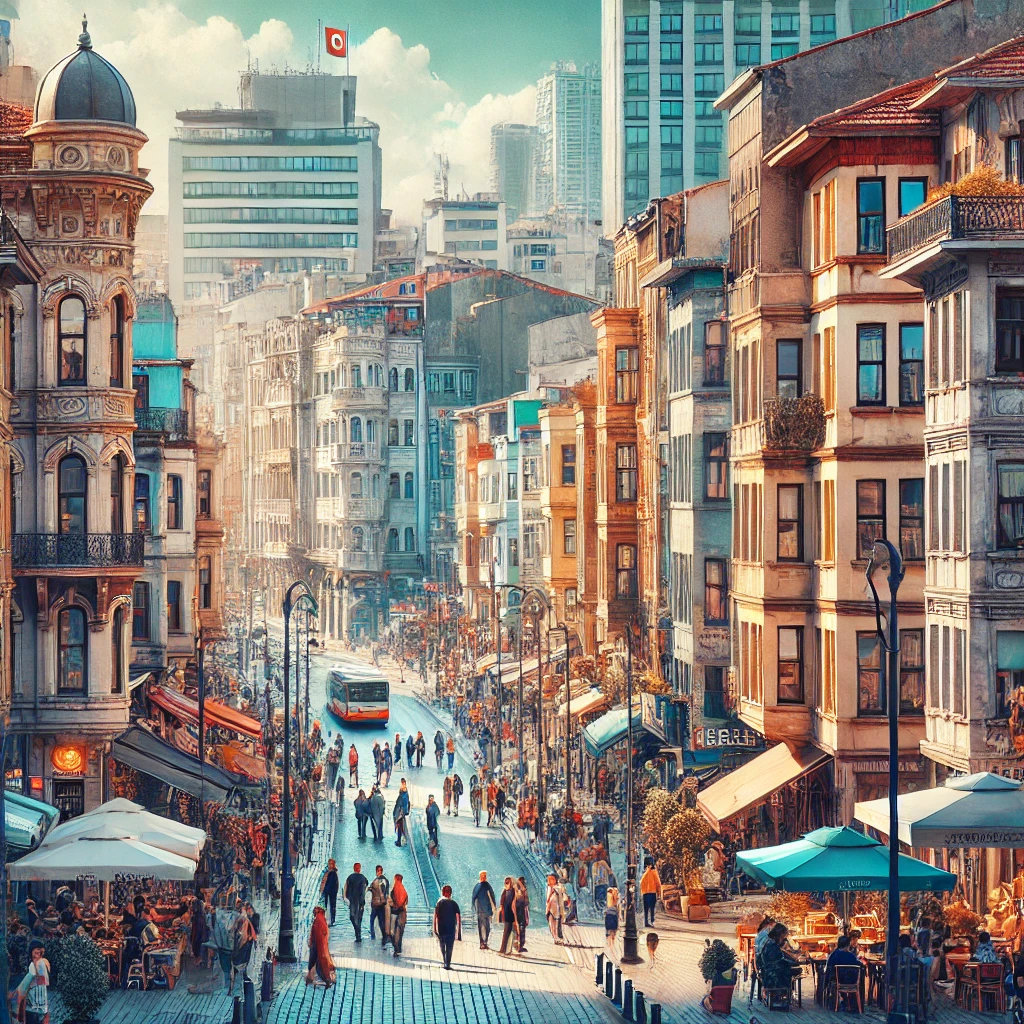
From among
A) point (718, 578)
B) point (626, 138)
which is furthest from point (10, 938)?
point (626, 138)

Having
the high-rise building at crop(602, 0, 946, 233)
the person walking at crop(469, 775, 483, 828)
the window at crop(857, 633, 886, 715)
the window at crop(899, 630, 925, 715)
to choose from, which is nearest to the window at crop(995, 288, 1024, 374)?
the window at crop(899, 630, 925, 715)

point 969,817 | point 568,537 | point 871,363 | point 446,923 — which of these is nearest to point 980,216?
point 871,363

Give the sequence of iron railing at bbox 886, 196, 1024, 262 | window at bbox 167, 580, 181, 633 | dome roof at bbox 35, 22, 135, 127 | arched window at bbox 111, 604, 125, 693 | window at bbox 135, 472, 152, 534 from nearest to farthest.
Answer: iron railing at bbox 886, 196, 1024, 262, dome roof at bbox 35, 22, 135, 127, arched window at bbox 111, 604, 125, 693, window at bbox 135, 472, 152, 534, window at bbox 167, 580, 181, 633

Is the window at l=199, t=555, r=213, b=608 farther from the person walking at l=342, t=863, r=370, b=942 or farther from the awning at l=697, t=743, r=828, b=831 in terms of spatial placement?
the person walking at l=342, t=863, r=370, b=942

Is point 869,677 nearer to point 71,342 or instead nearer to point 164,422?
point 71,342

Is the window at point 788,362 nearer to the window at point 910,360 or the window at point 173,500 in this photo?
the window at point 910,360
